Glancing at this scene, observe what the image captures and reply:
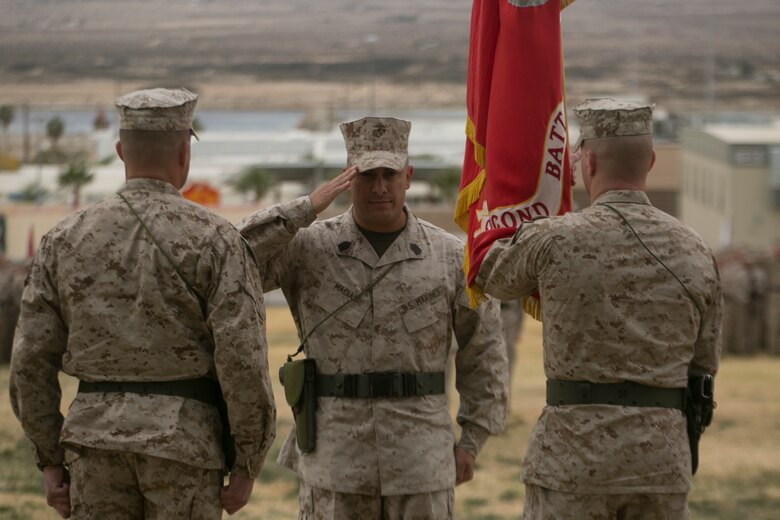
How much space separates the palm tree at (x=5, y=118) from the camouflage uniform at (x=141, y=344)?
354 ft

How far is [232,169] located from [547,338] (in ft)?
243

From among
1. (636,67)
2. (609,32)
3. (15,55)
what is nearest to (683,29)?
(609,32)

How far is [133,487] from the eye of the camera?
414 centimetres

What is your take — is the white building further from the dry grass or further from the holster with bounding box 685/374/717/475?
the holster with bounding box 685/374/717/475

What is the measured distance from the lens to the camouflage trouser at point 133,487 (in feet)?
13.4

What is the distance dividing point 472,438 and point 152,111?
180cm

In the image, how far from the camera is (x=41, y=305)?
4.20 metres

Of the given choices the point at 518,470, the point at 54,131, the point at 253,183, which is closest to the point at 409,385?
the point at 518,470

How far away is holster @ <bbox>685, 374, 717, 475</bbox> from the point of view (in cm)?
437

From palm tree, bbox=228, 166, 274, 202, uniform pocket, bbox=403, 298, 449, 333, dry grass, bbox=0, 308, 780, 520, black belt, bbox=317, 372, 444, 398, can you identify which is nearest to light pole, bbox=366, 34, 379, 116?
palm tree, bbox=228, 166, 274, 202

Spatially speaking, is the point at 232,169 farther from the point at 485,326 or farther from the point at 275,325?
the point at 485,326

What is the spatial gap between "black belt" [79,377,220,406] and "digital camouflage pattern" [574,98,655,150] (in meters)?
1.31

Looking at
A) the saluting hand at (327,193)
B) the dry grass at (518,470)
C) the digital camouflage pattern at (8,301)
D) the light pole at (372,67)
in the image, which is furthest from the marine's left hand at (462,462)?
the light pole at (372,67)

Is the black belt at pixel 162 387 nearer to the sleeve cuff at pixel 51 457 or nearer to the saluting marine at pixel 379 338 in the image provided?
the sleeve cuff at pixel 51 457
